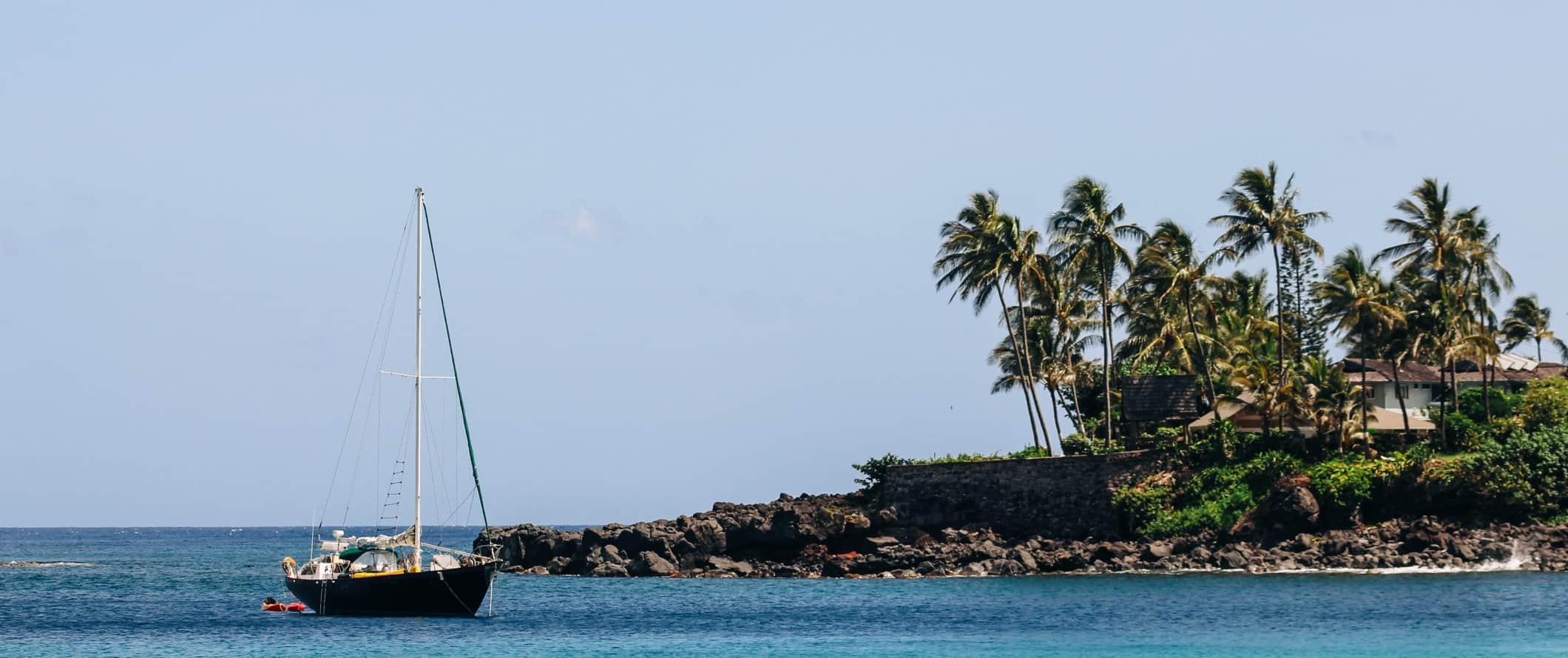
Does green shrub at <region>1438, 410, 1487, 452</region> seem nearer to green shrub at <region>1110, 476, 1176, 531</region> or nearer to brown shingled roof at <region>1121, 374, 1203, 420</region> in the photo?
brown shingled roof at <region>1121, 374, 1203, 420</region>

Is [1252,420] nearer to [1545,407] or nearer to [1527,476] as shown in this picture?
[1545,407]

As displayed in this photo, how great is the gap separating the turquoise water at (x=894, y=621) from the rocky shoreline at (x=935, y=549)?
217 cm

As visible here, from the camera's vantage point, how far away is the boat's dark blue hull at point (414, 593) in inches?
1871

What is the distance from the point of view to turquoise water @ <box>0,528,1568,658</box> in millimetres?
42062

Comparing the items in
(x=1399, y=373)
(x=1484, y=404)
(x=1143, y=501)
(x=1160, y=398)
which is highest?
(x=1399, y=373)

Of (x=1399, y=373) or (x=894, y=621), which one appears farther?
(x=1399, y=373)

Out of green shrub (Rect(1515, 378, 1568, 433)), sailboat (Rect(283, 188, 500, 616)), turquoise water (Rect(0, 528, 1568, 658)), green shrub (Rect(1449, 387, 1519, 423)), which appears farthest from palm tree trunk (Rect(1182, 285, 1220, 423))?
sailboat (Rect(283, 188, 500, 616))

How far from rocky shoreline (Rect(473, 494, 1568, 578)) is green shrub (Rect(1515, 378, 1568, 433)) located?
16.9 feet

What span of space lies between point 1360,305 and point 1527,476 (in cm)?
869

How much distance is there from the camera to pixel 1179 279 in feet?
218

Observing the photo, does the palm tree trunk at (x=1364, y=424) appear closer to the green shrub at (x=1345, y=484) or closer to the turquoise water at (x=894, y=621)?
the green shrub at (x=1345, y=484)

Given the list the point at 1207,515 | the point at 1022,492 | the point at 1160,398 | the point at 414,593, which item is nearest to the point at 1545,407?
the point at 1207,515

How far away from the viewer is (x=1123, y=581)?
58.4 metres

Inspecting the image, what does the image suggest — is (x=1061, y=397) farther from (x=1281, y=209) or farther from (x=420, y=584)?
(x=420, y=584)
